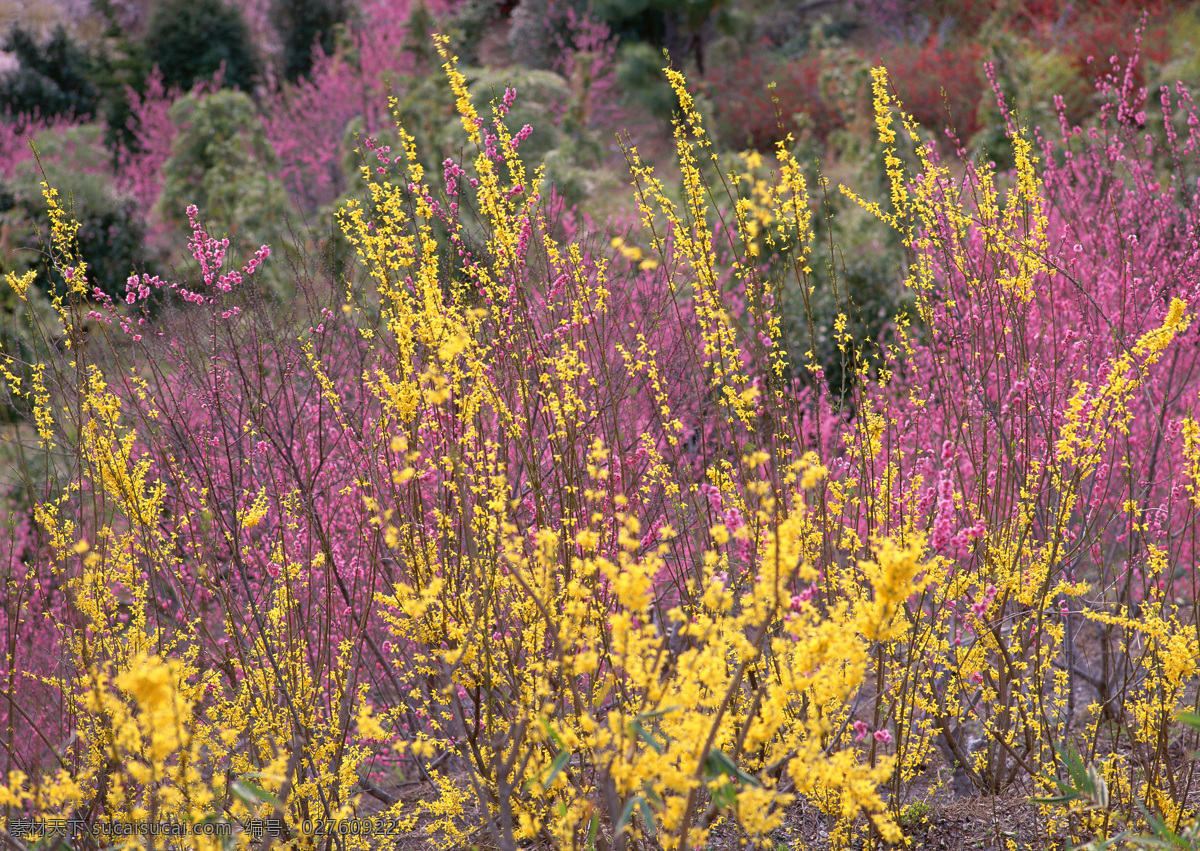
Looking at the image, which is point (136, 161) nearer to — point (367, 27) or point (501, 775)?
point (367, 27)

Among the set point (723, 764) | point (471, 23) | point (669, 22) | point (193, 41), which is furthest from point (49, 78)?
point (723, 764)

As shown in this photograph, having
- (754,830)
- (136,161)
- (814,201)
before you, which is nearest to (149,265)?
(136,161)

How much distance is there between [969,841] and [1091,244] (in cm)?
398

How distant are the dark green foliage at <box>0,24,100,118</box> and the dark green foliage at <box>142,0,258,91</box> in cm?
154

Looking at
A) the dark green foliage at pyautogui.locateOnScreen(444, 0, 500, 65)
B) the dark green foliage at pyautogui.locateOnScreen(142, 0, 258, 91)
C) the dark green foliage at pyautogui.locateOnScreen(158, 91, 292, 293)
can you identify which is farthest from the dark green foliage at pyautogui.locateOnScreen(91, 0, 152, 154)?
the dark green foliage at pyautogui.locateOnScreen(444, 0, 500, 65)

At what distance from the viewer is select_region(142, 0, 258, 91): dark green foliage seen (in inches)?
741

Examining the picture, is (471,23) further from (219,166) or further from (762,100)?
(219,166)

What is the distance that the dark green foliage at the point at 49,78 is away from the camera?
1905cm

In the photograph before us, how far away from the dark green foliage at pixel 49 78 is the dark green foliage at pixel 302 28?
3702 millimetres

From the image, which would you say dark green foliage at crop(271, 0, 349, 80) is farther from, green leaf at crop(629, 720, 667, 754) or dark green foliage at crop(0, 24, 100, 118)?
green leaf at crop(629, 720, 667, 754)

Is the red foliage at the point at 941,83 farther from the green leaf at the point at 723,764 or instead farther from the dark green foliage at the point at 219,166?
the green leaf at the point at 723,764

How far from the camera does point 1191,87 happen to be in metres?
10.7

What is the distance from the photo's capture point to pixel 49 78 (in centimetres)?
1950

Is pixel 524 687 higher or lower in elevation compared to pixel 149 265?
lower
